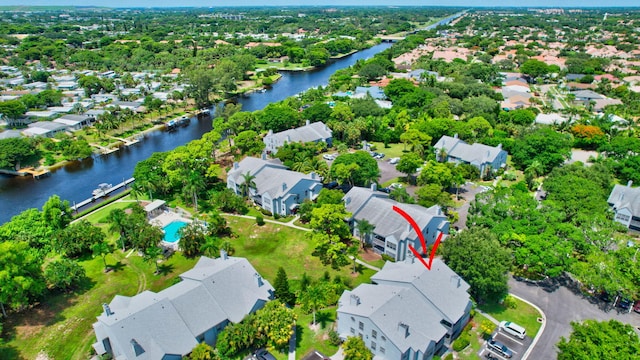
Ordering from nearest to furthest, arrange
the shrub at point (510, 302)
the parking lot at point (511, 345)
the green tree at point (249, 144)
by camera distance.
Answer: the parking lot at point (511, 345)
the shrub at point (510, 302)
the green tree at point (249, 144)

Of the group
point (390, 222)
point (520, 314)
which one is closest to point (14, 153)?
point (390, 222)

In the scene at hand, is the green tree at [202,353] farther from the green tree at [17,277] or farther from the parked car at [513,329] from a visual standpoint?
the parked car at [513,329]

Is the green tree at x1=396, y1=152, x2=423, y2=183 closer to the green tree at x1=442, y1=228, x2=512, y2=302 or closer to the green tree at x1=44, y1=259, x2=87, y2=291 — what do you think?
the green tree at x1=442, y1=228, x2=512, y2=302

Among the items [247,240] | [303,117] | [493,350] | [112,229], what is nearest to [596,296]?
[493,350]

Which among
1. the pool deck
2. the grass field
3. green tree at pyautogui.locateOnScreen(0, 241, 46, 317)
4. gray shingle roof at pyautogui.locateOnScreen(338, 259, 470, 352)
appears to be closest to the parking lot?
gray shingle roof at pyautogui.locateOnScreen(338, 259, 470, 352)

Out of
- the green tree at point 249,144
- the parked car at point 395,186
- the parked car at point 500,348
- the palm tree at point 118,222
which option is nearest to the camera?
the parked car at point 500,348

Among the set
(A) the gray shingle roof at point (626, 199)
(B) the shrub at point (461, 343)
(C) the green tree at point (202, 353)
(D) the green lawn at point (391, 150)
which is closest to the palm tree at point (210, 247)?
(C) the green tree at point (202, 353)

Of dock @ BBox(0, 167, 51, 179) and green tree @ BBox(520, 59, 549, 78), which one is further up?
green tree @ BBox(520, 59, 549, 78)

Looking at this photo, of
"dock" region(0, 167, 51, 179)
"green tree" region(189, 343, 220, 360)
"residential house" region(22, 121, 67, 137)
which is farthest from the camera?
"residential house" region(22, 121, 67, 137)
